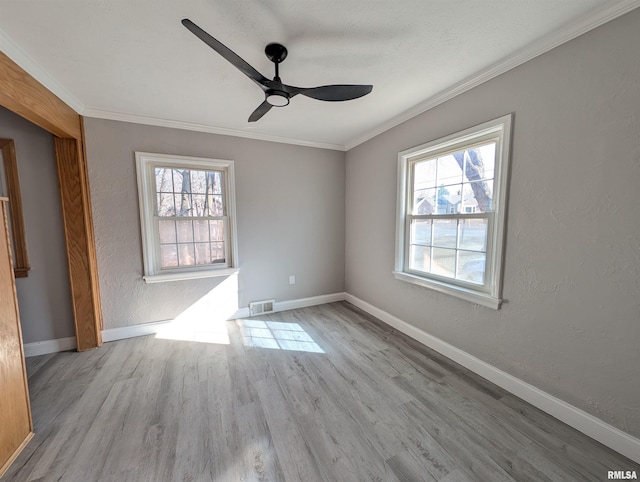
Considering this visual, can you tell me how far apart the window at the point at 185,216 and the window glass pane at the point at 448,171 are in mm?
2399

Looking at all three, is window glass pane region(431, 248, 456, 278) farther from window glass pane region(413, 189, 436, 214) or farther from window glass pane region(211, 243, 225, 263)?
window glass pane region(211, 243, 225, 263)

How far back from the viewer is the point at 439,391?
190 cm

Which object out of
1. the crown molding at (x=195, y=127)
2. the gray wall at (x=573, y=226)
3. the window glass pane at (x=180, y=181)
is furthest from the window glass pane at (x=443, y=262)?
the window glass pane at (x=180, y=181)

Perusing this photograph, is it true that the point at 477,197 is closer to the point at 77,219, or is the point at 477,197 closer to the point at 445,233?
the point at 445,233

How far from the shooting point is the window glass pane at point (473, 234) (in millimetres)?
2061

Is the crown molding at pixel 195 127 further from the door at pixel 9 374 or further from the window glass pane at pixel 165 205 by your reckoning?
the door at pixel 9 374

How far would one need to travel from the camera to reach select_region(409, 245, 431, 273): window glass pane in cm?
260

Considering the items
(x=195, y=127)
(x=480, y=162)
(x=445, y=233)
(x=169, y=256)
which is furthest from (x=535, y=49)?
(x=169, y=256)

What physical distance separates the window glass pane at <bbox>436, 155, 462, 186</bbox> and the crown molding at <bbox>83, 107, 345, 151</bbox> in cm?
171

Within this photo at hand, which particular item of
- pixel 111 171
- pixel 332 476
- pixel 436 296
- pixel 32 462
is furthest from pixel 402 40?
pixel 32 462

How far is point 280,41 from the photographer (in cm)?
155

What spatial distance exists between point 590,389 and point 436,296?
1123 mm

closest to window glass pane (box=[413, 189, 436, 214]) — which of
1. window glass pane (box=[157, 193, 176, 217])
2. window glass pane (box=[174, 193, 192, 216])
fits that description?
window glass pane (box=[174, 193, 192, 216])

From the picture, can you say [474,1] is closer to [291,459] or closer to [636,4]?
[636,4]
